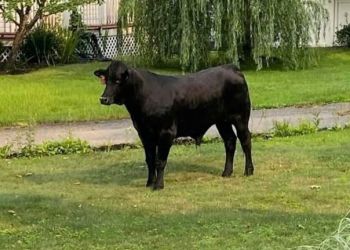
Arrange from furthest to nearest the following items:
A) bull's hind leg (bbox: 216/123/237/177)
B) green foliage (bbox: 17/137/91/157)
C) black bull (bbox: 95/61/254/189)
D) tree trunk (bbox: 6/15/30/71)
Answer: tree trunk (bbox: 6/15/30/71), green foliage (bbox: 17/137/91/157), bull's hind leg (bbox: 216/123/237/177), black bull (bbox: 95/61/254/189)

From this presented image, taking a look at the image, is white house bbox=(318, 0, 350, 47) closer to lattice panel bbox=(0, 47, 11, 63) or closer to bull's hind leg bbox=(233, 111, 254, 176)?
lattice panel bbox=(0, 47, 11, 63)

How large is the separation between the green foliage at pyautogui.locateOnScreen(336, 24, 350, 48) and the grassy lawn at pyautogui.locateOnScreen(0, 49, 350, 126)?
6.90 metres

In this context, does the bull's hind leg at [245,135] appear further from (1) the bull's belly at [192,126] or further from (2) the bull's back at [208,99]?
(1) the bull's belly at [192,126]

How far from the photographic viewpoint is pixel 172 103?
10.5 meters

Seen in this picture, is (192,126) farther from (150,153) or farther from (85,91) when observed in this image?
(85,91)

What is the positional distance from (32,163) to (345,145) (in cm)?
447

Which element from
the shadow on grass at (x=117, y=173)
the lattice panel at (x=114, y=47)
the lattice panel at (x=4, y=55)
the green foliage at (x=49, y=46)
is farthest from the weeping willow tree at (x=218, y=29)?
the shadow on grass at (x=117, y=173)

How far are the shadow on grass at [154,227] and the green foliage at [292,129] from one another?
5995mm

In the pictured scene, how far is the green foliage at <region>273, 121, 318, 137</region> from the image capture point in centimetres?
1517

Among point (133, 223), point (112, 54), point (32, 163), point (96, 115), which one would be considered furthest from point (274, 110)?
point (112, 54)

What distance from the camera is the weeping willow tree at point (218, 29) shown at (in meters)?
24.1

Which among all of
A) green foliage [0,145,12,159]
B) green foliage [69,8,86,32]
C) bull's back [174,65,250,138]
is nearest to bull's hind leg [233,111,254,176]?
bull's back [174,65,250,138]

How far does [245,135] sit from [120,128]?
5437 mm

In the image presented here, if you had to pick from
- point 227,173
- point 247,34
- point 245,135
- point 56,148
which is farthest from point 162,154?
point 247,34
